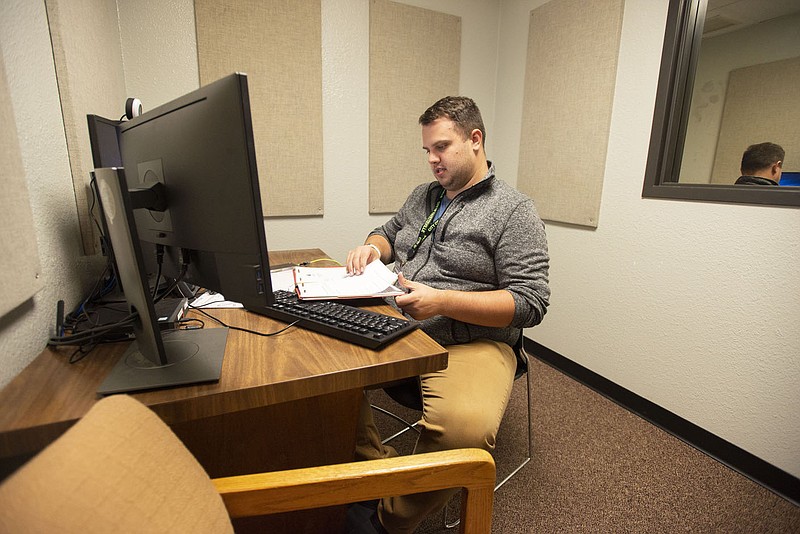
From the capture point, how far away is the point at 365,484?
2.13 ft

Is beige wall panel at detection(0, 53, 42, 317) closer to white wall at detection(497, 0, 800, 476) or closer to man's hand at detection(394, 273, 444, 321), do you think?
man's hand at detection(394, 273, 444, 321)

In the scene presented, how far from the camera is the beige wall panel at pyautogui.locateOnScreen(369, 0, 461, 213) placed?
237 cm

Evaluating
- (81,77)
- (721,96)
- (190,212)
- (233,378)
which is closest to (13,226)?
(190,212)

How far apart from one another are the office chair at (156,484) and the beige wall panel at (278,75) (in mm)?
1871

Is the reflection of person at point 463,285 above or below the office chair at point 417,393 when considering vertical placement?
above

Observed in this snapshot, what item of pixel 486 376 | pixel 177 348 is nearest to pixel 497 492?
pixel 486 376

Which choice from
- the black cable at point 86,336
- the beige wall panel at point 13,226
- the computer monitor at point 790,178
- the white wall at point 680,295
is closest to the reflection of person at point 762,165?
the computer monitor at point 790,178

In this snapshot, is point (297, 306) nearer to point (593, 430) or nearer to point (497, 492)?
point (497, 492)

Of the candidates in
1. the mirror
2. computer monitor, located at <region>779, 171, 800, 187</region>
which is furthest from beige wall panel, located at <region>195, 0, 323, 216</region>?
computer monitor, located at <region>779, 171, 800, 187</region>

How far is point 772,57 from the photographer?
184 centimetres

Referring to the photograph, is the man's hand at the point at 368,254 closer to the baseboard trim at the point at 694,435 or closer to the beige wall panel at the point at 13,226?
the beige wall panel at the point at 13,226

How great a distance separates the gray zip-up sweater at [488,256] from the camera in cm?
123

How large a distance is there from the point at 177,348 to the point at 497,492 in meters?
1.30

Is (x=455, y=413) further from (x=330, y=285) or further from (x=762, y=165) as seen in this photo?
(x=762, y=165)
